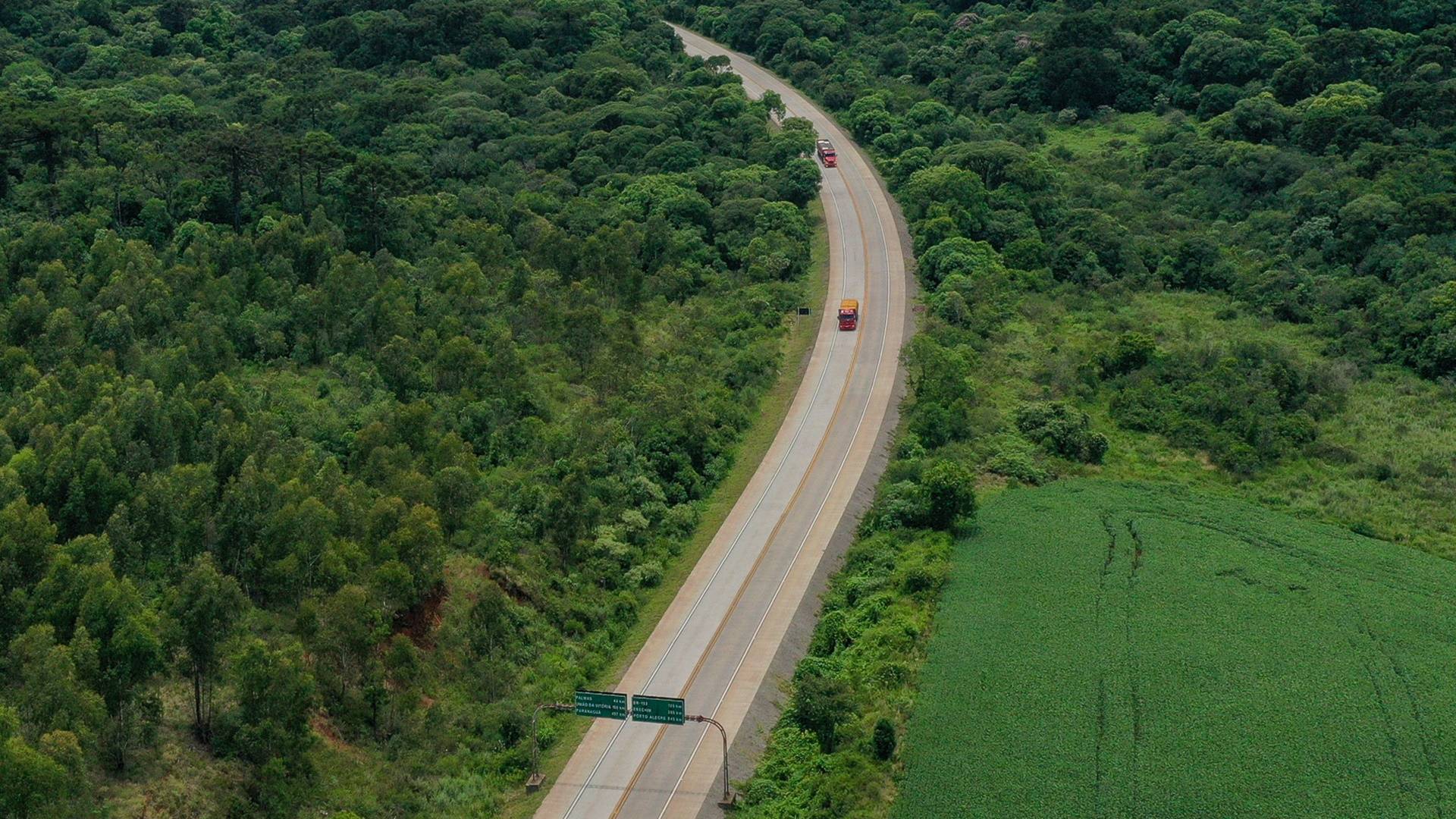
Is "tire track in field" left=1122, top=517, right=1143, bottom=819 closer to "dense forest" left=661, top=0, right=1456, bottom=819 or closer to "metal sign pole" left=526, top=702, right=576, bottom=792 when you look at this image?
"dense forest" left=661, top=0, right=1456, bottom=819

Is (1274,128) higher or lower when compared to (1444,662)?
higher

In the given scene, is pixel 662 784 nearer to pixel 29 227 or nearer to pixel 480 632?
pixel 480 632

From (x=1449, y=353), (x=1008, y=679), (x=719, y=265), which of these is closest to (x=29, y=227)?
(x=719, y=265)

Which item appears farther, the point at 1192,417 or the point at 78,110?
the point at 78,110

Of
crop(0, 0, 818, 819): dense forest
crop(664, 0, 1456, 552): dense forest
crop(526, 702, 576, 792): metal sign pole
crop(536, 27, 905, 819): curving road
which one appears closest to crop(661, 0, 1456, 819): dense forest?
crop(664, 0, 1456, 552): dense forest

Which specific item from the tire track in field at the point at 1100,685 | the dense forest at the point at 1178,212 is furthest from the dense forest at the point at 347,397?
the tire track in field at the point at 1100,685

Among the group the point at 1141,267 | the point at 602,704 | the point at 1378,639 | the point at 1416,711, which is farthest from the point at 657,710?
the point at 1141,267
